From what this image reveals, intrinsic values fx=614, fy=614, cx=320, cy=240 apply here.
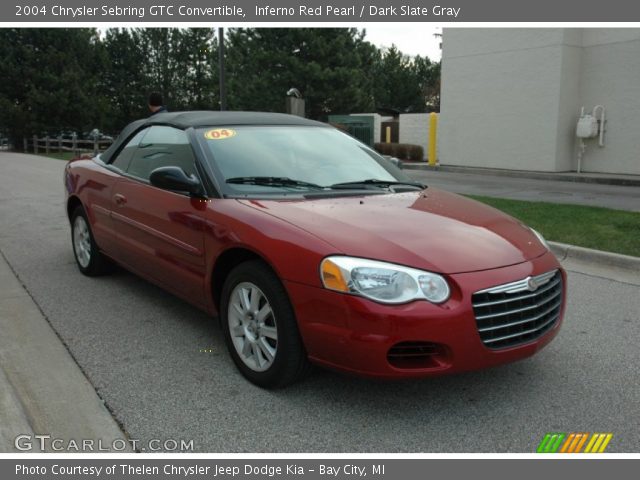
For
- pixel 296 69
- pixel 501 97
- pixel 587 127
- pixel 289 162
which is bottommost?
pixel 289 162

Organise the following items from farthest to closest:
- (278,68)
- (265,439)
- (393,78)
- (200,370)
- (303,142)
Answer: (393,78) < (278,68) < (303,142) < (200,370) < (265,439)

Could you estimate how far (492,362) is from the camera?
3.01 meters

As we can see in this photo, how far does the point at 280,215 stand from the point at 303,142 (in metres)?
1.21

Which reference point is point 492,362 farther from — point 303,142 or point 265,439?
point 303,142

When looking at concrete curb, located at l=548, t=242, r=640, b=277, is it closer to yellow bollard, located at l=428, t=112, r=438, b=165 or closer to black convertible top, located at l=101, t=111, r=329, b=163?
black convertible top, located at l=101, t=111, r=329, b=163

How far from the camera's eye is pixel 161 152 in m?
4.60

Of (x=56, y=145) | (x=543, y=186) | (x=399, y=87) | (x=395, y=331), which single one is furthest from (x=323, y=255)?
(x=399, y=87)

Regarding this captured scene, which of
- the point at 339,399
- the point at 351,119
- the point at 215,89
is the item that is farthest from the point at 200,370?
the point at 215,89

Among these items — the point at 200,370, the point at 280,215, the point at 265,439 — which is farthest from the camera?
the point at 200,370

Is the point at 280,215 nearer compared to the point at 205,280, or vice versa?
the point at 280,215

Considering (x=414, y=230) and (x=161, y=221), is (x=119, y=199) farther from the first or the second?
(x=414, y=230)

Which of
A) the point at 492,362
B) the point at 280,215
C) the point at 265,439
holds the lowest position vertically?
the point at 265,439

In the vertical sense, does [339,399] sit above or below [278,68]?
below

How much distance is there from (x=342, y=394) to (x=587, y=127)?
45.5ft
